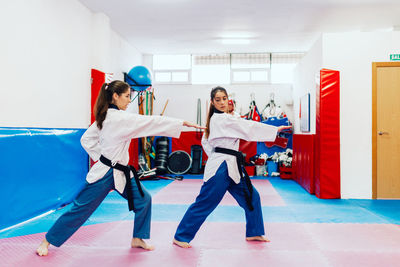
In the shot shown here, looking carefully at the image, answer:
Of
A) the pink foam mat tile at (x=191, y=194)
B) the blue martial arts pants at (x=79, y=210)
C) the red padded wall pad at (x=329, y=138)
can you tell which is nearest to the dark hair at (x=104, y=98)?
the blue martial arts pants at (x=79, y=210)

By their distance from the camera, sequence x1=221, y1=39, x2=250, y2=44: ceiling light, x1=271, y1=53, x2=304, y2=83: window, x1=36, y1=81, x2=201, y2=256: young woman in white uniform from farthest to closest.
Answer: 1. x1=271, y1=53, x2=304, y2=83: window
2. x1=221, y1=39, x2=250, y2=44: ceiling light
3. x1=36, y1=81, x2=201, y2=256: young woman in white uniform

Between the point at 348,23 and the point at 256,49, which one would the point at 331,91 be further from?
the point at 256,49

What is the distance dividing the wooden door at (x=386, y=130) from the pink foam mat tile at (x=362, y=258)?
2.62 m

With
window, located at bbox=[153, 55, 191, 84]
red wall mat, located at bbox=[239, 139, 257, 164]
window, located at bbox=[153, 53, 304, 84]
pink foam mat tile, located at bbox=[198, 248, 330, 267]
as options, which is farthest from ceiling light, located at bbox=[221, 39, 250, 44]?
pink foam mat tile, located at bbox=[198, 248, 330, 267]

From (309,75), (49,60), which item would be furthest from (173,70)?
(49,60)

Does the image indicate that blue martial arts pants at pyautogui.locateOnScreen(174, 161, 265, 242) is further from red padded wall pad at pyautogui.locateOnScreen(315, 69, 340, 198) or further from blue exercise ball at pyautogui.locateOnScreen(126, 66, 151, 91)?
blue exercise ball at pyautogui.locateOnScreen(126, 66, 151, 91)

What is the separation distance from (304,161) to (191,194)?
210 centimetres

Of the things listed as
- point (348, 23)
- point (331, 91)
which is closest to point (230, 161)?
point (331, 91)

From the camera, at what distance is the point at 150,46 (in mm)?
7812

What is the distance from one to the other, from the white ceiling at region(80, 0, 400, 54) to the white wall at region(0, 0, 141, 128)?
56 centimetres

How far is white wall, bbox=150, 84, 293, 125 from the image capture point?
8.25 m

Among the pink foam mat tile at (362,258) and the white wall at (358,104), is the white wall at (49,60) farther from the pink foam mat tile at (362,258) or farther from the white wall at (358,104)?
the white wall at (358,104)

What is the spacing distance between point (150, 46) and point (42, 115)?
4.30 m

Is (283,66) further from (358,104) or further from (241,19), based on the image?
(358,104)
